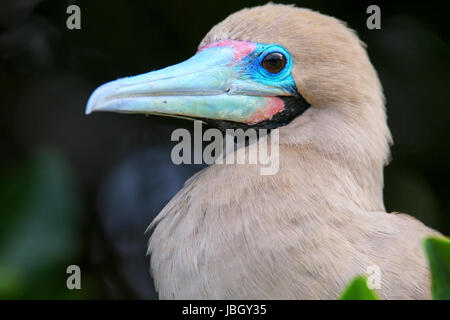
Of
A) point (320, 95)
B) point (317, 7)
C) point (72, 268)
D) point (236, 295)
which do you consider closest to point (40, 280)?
point (72, 268)

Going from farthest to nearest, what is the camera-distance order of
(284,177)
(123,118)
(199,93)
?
(123,118)
(199,93)
(284,177)

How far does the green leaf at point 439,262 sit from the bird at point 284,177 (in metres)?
0.69

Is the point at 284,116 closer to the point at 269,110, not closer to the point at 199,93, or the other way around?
the point at 269,110

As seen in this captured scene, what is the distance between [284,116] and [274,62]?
23cm

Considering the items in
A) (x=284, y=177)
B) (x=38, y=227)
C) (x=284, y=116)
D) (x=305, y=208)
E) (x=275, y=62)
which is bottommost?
(x=38, y=227)

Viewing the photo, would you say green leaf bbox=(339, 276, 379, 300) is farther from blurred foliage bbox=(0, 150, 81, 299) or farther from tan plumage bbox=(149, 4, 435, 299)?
blurred foliage bbox=(0, 150, 81, 299)

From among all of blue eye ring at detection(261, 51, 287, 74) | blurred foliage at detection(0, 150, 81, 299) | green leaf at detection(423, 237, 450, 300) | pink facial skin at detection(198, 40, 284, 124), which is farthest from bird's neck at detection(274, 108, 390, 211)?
blurred foliage at detection(0, 150, 81, 299)

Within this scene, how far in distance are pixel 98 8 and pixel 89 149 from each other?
99 cm

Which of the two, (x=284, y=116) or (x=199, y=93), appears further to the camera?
(x=284, y=116)

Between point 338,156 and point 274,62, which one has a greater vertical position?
point 274,62

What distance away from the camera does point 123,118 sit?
15.8 ft

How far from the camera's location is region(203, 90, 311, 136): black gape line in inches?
113

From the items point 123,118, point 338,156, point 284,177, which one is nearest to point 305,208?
point 284,177

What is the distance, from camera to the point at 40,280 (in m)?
3.35
